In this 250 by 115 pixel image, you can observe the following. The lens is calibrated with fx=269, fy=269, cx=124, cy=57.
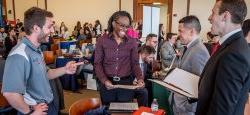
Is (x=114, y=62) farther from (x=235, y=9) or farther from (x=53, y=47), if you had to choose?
(x=53, y=47)

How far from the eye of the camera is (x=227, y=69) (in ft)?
4.36

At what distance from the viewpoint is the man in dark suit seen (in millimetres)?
1335

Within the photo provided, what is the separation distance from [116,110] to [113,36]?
72 cm

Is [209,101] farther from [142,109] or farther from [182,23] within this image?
[182,23]

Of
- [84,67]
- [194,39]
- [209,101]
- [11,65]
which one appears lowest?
[84,67]

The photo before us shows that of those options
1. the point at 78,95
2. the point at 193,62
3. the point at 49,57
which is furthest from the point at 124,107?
the point at 49,57

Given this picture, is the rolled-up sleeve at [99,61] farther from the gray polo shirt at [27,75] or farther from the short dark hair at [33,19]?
the short dark hair at [33,19]

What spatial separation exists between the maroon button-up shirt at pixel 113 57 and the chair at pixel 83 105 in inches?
8.1

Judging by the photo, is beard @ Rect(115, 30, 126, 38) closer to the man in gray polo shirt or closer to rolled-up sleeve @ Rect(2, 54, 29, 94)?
the man in gray polo shirt

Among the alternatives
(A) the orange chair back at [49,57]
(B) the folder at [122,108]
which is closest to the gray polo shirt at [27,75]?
(B) the folder at [122,108]

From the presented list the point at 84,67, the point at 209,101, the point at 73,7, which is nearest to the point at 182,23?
the point at 209,101

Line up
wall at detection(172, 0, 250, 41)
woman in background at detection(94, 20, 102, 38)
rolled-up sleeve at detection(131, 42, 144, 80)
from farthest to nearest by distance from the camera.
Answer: woman in background at detection(94, 20, 102, 38), wall at detection(172, 0, 250, 41), rolled-up sleeve at detection(131, 42, 144, 80)

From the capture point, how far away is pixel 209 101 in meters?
1.48

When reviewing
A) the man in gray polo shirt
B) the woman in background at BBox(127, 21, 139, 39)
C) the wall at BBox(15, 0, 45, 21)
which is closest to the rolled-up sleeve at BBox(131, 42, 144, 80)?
the woman in background at BBox(127, 21, 139, 39)
